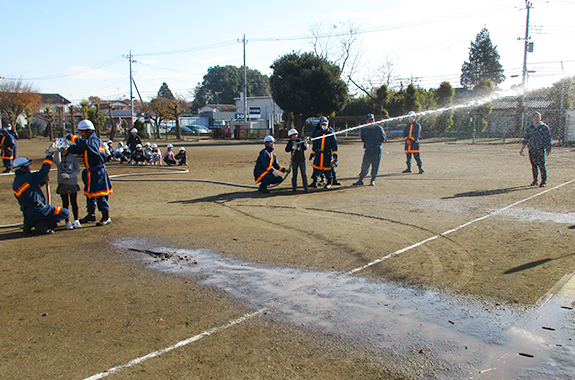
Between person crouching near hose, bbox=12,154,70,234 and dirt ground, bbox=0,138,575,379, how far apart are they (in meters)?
0.37

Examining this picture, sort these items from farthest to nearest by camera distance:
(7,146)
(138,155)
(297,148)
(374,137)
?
(138,155), (7,146), (374,137), (297,148)

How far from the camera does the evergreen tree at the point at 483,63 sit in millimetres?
90312

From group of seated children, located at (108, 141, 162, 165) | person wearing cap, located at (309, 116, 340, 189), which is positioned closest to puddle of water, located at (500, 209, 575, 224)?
person wearing cap, located at (309, 116, 340, 189)

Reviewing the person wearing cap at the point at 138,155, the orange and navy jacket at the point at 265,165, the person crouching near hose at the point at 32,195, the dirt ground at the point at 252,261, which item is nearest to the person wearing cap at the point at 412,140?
the dirt ground at the point at 252,261

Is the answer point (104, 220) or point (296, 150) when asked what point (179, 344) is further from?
point (296, 150)

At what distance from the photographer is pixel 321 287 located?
5246mm

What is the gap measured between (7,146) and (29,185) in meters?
12.5

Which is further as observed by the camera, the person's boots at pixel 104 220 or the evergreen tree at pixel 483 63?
the evergreen tree at pixel 483 63

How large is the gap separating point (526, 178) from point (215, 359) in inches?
507

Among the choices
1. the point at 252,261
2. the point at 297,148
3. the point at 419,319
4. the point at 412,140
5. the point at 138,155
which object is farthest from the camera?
the point at 138,155

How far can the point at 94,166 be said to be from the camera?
8516mm

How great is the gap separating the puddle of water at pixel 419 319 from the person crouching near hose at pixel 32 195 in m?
3.46

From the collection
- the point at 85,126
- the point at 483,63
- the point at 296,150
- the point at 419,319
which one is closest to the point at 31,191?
the point at 85,126

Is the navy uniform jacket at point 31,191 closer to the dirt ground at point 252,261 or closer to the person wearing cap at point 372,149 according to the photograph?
the dirt ground at point 252,261
